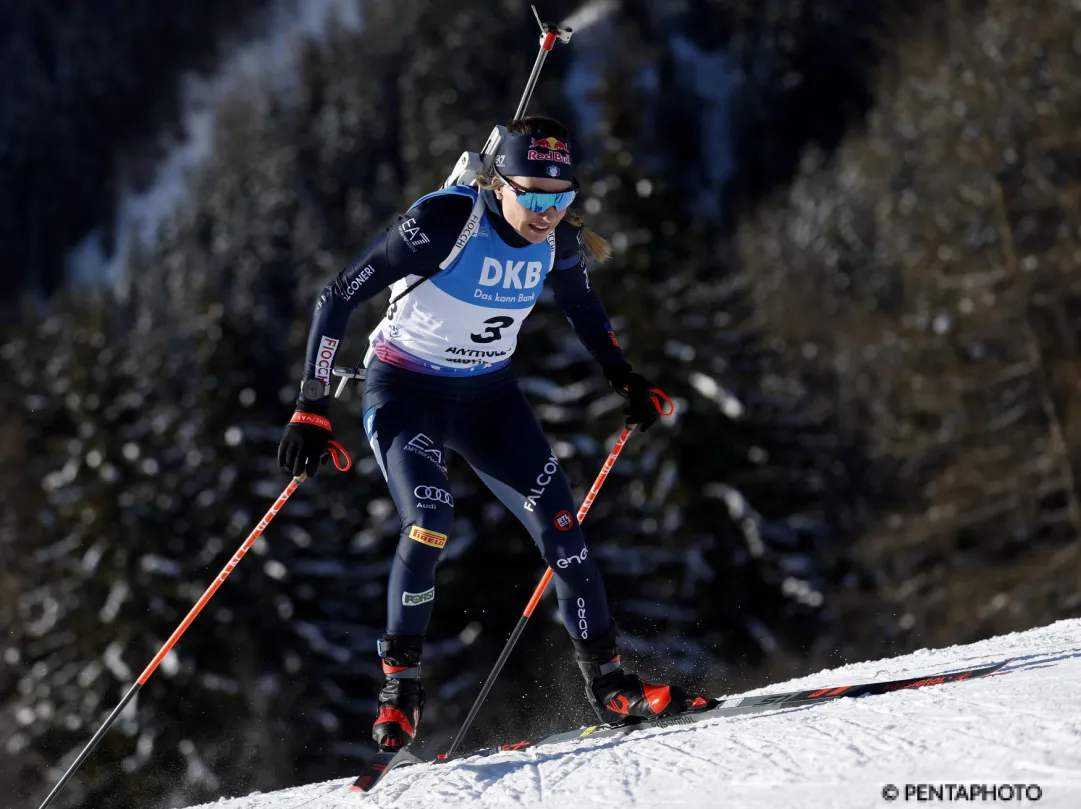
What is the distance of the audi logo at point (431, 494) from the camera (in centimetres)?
495

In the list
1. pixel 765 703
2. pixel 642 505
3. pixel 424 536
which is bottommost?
pixel 642 505

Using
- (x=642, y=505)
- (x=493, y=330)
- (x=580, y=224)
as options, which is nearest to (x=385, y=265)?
(x=493, y=330)

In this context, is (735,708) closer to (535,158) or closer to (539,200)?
(539,200)

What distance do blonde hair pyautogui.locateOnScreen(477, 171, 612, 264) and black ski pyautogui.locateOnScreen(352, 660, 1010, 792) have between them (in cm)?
197

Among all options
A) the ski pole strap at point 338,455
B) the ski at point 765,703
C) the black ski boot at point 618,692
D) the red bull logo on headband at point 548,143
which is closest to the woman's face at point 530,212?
the red bull logo on headband at point 548,143

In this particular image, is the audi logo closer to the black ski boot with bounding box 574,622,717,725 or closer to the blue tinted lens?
the black ski boot with bounding box 574,622,717,725

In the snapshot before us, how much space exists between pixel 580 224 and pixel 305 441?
5.21ft

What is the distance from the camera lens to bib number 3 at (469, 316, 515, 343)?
208 inches

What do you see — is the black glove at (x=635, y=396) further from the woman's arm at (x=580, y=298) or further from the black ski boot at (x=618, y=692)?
the black ski boot at (x=618, y=692)

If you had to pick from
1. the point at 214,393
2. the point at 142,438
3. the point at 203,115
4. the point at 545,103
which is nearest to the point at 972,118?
the point at 214,393

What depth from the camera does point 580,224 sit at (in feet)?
18.1

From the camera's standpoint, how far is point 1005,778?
337 centimetres

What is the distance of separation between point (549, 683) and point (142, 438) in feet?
29.1

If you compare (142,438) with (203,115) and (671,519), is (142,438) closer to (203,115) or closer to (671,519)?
(671,519)
